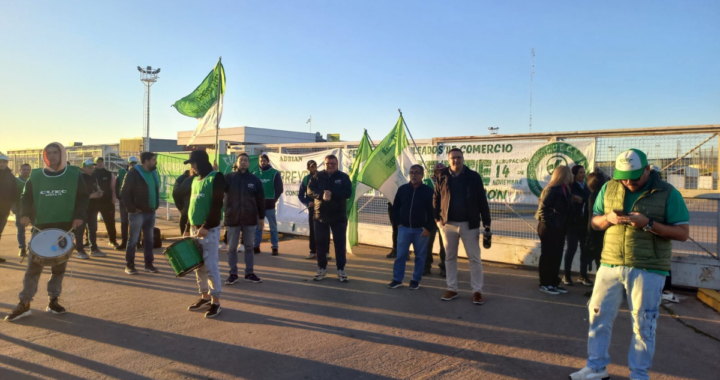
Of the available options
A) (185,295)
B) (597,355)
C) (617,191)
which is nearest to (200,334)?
(185,295)

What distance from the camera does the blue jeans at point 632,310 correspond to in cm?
343

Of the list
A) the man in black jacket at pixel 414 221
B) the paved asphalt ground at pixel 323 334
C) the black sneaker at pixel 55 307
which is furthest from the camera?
the man in black jacket at pixel 414 221

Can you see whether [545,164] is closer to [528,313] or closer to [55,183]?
[528,313]

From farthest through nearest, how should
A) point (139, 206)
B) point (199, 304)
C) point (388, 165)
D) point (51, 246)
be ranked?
point (388, 165) → point (139, 206) → point (199, 304) → point (51, 246)

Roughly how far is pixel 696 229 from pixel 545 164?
7.62ft

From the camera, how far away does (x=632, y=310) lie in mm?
3551

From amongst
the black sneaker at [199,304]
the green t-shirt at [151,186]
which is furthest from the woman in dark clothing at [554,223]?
the green t-shirt at [151,186]

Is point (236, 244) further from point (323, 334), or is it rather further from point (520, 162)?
point (520, 162)

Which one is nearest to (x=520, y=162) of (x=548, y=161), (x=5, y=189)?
(x=548, y=161)

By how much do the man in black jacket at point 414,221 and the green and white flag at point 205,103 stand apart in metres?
6.06

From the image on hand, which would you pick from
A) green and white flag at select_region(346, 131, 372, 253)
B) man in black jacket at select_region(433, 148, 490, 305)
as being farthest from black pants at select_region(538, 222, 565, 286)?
green and white flag at select_region(346, 131, 372, 253)

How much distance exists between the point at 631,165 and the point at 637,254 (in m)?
0.69

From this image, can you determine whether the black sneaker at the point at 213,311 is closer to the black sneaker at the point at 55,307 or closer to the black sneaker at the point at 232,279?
the black sneaker at the point at 232,279

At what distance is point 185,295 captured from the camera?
6.23 meters
